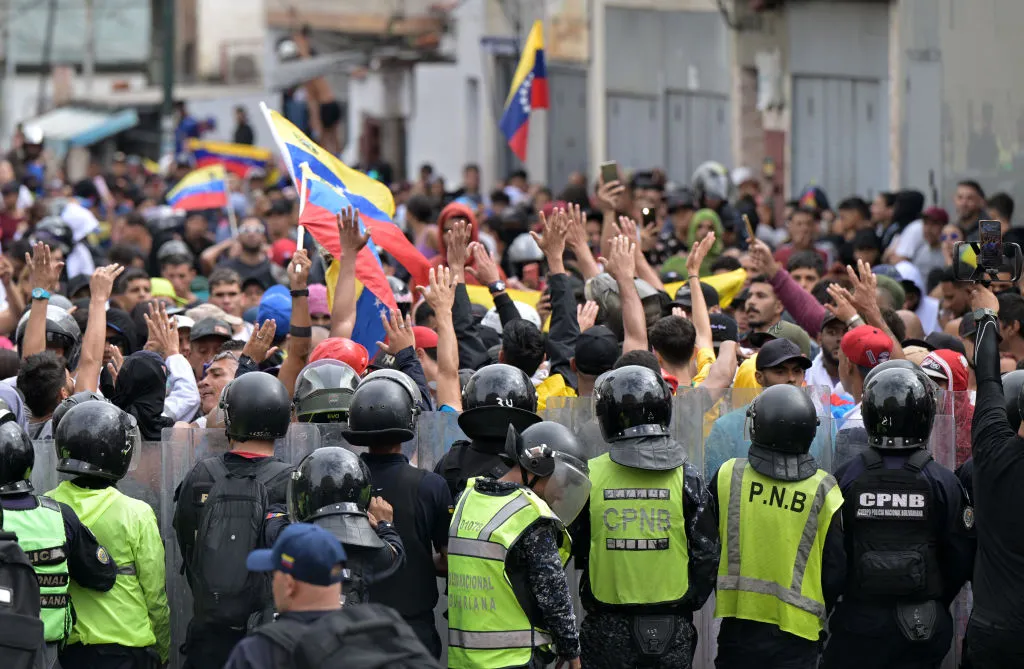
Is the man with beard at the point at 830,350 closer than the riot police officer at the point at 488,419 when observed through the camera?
No

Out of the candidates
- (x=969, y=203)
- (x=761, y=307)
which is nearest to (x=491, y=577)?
(x=761, y=307)

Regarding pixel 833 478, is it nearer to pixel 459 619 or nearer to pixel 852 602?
pixel 852 602

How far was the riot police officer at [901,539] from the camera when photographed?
23.8 feet

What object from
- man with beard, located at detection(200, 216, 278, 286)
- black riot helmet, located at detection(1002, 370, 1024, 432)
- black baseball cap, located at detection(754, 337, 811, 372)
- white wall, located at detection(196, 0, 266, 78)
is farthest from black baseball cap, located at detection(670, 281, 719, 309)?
white wall, located at detection(196, 0, 266, 78)

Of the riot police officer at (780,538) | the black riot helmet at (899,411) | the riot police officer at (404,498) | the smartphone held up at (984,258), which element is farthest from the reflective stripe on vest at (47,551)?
the smartphone held up at (984,258)

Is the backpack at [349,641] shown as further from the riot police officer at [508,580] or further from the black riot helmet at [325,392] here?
the black riot helmet at [325,392]

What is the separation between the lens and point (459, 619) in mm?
6777

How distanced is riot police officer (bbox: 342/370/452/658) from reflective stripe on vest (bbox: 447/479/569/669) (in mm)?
344

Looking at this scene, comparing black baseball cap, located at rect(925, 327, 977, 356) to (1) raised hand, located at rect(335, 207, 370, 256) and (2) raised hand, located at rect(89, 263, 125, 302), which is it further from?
(2) raised hand, located at rect(89, 263, 125, 302)

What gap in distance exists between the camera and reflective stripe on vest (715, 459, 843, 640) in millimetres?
7184

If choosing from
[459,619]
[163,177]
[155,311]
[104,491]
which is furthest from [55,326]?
[163,177]

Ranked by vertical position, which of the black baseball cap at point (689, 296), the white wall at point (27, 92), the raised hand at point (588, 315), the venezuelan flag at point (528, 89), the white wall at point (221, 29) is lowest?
the raised hand at point (588, 315)

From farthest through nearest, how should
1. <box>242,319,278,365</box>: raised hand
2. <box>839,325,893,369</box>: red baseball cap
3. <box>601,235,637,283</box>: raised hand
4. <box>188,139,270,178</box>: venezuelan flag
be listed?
<box>188,139,270,178</box>: venezuelan flag → <box>601,235,637,283</box>: raised hand → <box>242,319,278,365</box>: raised hand → <box>839,325,893,369</box>: red baseball cap

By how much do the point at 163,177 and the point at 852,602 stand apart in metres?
21.9
